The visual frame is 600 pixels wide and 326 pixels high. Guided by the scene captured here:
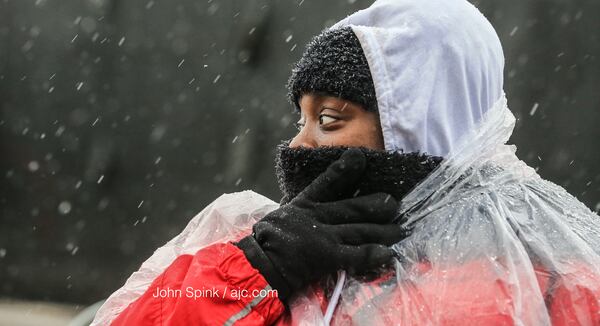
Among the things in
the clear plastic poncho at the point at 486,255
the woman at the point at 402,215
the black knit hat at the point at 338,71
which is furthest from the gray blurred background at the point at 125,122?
the clear plastic poncho at the point at 486,255

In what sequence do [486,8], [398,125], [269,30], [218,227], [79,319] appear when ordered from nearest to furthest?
[398,125] → [218,227] → [79,319] → [486,8] → [269,30]

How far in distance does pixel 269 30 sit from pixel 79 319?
132 inches

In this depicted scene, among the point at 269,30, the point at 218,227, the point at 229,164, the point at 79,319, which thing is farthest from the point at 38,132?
the point at 218,227

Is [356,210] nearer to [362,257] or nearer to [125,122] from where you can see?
[362,257]

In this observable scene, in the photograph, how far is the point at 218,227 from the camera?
1.93 m

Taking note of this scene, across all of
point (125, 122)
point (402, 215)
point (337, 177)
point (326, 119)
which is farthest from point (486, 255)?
point (125, 122)

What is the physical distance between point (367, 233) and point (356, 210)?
6 centimetres

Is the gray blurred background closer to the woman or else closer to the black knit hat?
the black knit hat

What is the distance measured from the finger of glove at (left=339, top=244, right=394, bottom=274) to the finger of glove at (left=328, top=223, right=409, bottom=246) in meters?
0.02

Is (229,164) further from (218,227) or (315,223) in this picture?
(315,223)

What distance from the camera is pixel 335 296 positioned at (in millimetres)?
1404

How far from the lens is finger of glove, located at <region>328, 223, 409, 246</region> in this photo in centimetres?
143

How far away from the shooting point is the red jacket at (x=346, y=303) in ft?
4.15

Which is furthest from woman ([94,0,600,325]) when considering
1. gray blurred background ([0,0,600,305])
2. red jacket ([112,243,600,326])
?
gray blurred background ([0,0,600,305])
